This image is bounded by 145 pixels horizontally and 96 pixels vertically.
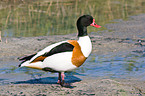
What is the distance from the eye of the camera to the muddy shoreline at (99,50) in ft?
17.3

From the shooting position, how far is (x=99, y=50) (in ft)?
28.0

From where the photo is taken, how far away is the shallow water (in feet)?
20.4

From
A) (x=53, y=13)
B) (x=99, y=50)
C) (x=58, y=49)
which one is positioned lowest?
(x=99, y=50)

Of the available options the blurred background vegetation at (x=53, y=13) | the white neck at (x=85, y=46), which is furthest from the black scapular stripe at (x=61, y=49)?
the blurred background vegetation at (x=53, y=13)

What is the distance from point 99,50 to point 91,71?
74.3 inches

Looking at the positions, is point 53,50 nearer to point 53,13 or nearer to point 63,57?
point 63,57

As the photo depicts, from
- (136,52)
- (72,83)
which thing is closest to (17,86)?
(72,83)

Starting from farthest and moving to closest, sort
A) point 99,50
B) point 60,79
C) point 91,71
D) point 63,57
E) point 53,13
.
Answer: point 53,13
point 99,50
point 91,71
point 60,79
point 63,57

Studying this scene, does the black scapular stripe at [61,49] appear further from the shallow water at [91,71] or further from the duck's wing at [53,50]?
the shallow water at [91,71]

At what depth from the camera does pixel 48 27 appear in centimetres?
1202

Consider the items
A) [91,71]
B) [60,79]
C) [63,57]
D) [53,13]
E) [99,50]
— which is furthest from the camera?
[53,13]

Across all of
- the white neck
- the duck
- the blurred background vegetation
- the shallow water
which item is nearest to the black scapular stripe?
the duck

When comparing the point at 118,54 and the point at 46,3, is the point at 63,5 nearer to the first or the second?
the point at 46,3

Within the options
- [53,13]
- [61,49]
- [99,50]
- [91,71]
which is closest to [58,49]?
[61,49]
